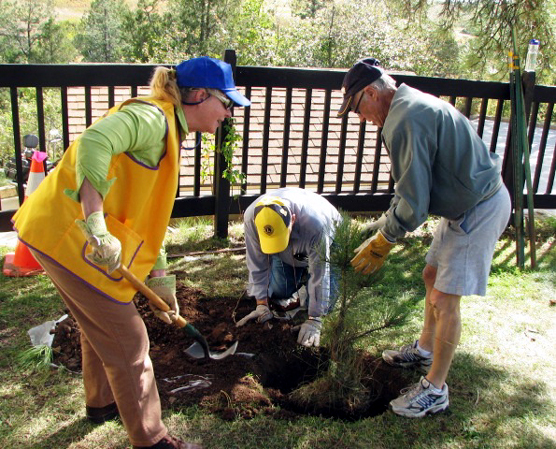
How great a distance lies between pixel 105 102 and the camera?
6.07 m

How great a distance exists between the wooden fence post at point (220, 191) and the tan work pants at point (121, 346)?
306 centimetres

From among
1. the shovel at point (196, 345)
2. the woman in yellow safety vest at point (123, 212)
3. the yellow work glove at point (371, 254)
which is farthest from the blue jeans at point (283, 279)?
the woman in yellow safety vest at point (123, 212)

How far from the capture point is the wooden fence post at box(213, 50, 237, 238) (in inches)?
207

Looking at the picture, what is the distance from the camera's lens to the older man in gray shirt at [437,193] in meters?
2.57

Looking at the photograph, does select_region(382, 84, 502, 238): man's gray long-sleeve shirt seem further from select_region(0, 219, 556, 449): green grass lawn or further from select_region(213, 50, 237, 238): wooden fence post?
select_region(213, 50, 237, 238): wooden fence post

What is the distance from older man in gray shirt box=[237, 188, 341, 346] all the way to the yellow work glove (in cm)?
29

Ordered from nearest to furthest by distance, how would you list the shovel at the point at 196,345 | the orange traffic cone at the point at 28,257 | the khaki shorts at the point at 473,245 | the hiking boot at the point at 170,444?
the hiking boot at the point at 170,444 → the shovel at the point at 196,345 → the khaki shorts at the point at 473,245 → the orange traffic cone at the point at 28,257

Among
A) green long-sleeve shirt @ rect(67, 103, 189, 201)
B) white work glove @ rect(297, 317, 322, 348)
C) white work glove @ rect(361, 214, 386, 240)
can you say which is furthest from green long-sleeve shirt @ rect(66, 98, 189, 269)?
white work glove @ rect(297, 317, 322, 348)

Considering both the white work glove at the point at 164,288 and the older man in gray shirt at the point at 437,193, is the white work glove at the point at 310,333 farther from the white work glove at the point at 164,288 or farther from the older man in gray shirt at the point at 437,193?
the white work glove at the point at 164,288

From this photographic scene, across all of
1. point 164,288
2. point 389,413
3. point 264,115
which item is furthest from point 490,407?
point 264,115

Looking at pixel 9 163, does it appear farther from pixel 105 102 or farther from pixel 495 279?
pixel 495 279

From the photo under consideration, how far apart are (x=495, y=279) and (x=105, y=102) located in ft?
14.0

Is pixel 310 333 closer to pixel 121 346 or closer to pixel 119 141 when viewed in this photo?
pixel 121 346

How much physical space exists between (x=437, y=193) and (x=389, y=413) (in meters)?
1.21
